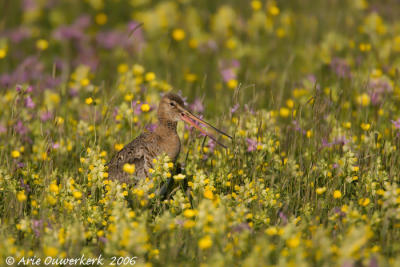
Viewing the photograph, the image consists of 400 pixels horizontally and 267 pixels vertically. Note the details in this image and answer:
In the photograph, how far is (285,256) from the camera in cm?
374

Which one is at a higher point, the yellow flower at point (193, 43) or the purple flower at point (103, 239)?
the yellow flower at point (193, 43)

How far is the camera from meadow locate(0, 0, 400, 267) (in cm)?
388

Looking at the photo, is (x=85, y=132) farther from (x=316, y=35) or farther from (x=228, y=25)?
(x=316, y=35)

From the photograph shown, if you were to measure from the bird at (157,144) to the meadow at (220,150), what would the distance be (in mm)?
193

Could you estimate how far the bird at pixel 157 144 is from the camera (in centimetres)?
526

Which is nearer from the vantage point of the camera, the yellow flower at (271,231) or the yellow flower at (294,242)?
the yellow flower at (294,242)

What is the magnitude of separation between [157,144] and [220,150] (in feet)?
2.30

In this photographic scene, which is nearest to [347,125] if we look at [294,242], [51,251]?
[294,242]

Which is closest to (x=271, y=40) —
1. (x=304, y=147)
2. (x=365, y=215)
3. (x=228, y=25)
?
(x=228, y=25)

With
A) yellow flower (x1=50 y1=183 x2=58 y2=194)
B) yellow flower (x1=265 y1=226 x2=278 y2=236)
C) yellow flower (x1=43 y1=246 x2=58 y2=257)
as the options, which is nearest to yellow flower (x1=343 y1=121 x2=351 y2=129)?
yellow flower (x1=265 y1=226 x2=278 y2=236)

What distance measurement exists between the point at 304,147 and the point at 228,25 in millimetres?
4715

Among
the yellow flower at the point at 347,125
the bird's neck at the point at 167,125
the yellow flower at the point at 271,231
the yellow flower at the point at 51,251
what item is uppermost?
the bird's neck at the point at 167,125

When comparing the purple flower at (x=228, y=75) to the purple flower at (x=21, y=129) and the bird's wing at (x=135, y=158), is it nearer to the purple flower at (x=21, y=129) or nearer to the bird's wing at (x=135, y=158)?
the bird's wing at (x=135, y=158)

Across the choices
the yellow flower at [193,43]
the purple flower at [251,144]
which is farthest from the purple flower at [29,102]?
the yellow flower at [193,43]
